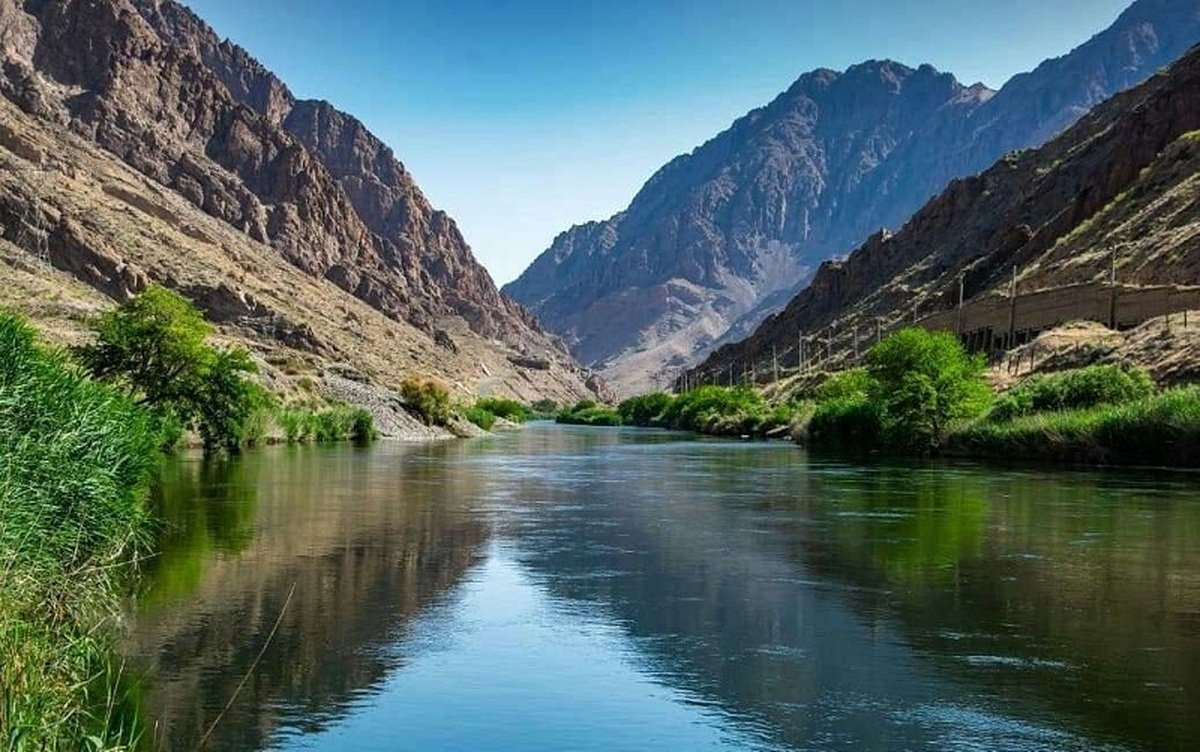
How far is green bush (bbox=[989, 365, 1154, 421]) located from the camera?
160 ft

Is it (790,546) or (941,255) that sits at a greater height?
(941,255)

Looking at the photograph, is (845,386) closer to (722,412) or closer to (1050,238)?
(722,412)

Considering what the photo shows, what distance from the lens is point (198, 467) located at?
45094 mm

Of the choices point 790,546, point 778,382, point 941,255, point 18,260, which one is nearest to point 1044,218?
point 941,255

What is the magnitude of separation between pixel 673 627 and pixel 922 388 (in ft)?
142

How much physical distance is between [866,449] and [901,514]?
3533 cm

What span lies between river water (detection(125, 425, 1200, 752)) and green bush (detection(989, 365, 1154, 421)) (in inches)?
785

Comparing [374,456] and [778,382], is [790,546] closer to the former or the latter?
[374,456]

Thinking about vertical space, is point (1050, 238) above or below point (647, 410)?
above

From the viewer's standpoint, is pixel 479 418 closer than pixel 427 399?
No

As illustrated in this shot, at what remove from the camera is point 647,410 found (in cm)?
17025

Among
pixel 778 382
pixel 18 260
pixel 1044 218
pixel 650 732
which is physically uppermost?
pixel 1044 218

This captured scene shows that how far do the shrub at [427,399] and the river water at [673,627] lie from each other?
69017 mm

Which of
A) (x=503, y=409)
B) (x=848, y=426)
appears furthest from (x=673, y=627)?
(x=503, y=409)
